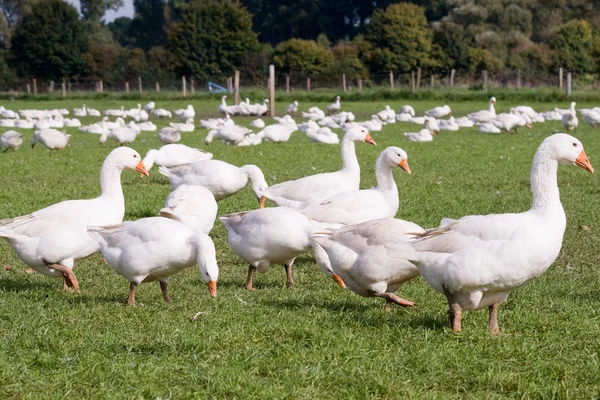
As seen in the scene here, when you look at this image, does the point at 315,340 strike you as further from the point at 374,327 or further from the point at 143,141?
the point at 143,141

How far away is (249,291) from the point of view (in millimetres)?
7281

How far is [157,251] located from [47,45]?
215ft

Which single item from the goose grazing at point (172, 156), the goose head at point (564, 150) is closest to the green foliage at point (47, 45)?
the goose grazing at point (172, 156)

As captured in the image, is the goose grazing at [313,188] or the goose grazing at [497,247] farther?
the goose grazing at [313,188]

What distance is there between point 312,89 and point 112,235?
5375 centimetres

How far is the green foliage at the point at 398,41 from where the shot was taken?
63000 millimetres

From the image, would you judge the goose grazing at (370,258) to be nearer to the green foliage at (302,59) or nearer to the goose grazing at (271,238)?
the goose grazing at (271,238)

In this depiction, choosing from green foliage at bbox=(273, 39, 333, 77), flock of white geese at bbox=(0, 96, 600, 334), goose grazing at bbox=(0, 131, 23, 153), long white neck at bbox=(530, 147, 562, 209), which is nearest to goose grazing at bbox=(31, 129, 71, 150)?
goose grazing at bbox=(0, 131, 23, 153)

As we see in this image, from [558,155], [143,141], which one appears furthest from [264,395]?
[143,141]

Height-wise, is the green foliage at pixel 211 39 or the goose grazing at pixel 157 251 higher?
the green foliage at pixel 211 39

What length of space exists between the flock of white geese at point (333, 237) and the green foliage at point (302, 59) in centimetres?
5328

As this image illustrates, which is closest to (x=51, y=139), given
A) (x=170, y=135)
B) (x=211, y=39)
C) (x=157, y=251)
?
(x=170, y=135)

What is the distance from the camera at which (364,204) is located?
8336mm

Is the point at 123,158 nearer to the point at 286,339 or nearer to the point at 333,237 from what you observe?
the point at 333,237
